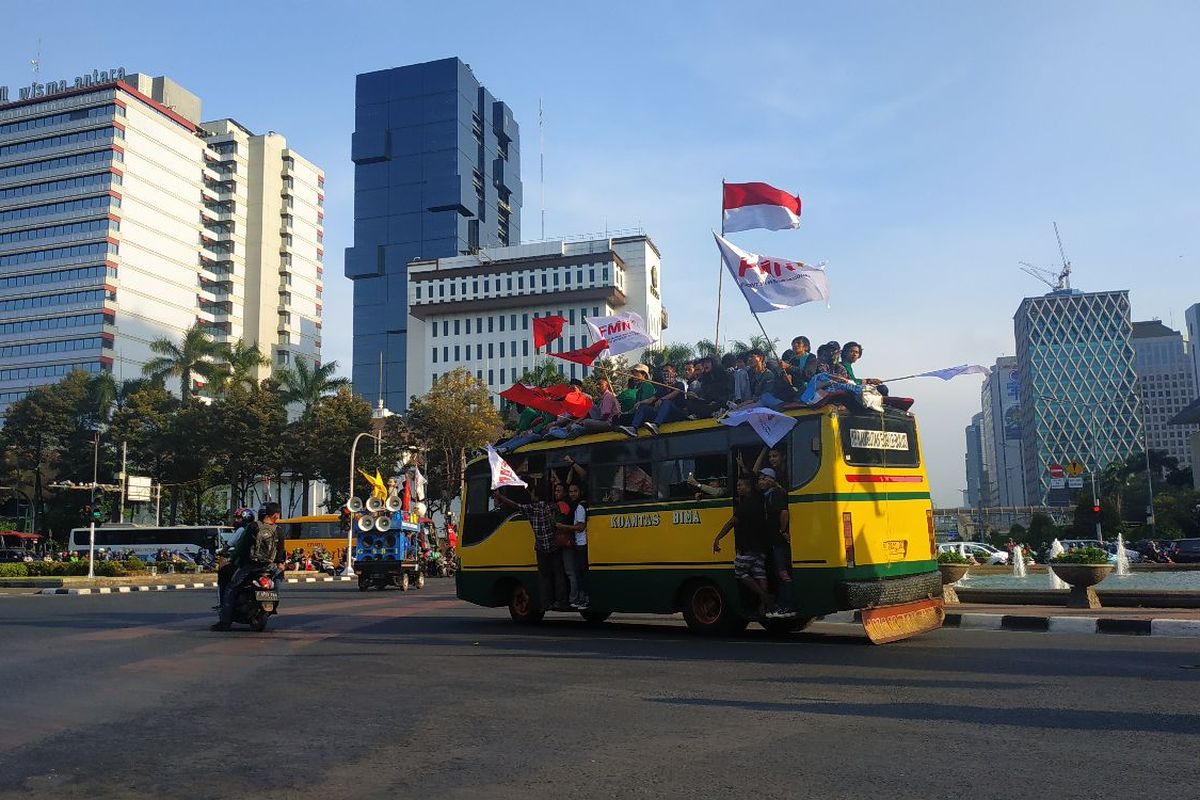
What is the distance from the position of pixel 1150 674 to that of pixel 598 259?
328 ft

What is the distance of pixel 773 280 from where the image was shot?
50.6 feet

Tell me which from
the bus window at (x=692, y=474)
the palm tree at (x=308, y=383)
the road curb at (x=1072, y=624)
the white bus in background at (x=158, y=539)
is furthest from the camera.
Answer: the palm tree at (x=308, y=383)

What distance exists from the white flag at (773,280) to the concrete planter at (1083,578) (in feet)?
18.3

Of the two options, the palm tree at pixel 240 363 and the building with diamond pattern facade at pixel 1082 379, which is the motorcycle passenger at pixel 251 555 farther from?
the building with diamond pattern facade at pixel 1082 379

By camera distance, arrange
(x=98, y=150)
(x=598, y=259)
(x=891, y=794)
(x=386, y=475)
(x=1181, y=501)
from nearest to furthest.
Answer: (x=891, y=794) → (x=386, y=475) → (x=1181, y=501) → (x=98, y=150) → (x=598, y=259)

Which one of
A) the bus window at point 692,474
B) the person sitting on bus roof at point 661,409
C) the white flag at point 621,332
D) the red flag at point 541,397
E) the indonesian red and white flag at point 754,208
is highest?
the indonesian red and white flag at point 754,208

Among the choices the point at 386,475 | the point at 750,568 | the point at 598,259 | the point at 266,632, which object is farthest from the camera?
the point at 598,259

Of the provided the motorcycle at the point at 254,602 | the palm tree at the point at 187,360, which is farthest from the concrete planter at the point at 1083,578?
the palm tree at the point at 187,360

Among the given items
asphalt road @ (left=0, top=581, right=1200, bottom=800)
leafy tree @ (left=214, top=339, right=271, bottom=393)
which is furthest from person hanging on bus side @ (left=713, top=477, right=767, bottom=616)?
leafy tree @ (left=214, top=339, right=271, bottom=393)

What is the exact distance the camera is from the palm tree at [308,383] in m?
60.1

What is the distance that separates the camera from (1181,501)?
224 ft

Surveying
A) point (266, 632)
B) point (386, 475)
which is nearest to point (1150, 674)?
point (266, 632)

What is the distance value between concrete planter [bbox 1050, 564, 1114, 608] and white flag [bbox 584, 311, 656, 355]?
7.53m

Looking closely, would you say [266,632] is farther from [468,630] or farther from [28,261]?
[28,261]
